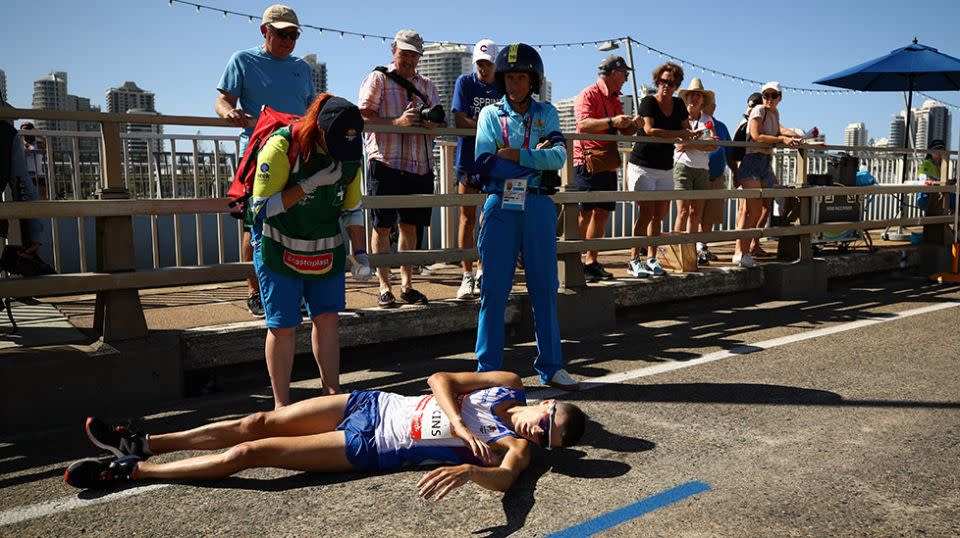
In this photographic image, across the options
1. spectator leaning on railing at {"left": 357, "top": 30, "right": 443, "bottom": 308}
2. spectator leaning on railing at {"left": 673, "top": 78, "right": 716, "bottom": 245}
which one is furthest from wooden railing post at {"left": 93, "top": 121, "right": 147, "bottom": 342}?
spectator leaning on railing at {"left": 673, "top": 78, "right": 716, "bottom": 245}

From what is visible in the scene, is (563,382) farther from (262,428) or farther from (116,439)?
(116,439)

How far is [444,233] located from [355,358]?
379 cm

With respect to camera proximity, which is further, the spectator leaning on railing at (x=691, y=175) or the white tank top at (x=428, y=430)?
the spectator leaning on railing at (x=691, y=175)

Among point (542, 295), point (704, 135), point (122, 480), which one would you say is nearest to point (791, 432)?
point (542, 295)

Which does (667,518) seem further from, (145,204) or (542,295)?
(145,204)

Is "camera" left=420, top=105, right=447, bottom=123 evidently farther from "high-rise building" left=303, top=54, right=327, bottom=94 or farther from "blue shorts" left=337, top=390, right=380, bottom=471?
"blue shorts" left=337, top=390, right=380, bottom=471

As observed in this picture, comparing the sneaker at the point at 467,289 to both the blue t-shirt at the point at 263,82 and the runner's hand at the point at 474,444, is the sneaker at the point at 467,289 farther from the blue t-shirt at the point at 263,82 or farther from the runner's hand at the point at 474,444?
the runner's hand at the point at 474,444

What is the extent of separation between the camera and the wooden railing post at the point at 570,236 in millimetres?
7344

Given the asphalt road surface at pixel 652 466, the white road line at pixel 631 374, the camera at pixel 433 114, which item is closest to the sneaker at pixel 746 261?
the white road line at pixel 631 374

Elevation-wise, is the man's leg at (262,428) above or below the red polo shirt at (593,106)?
below

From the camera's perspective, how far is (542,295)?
5.55 metres

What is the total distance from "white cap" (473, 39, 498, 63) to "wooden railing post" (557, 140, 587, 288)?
1.01 m

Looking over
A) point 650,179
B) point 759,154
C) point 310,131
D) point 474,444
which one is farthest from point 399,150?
point 759,154

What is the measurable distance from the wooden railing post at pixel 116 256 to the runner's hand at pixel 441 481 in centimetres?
274
